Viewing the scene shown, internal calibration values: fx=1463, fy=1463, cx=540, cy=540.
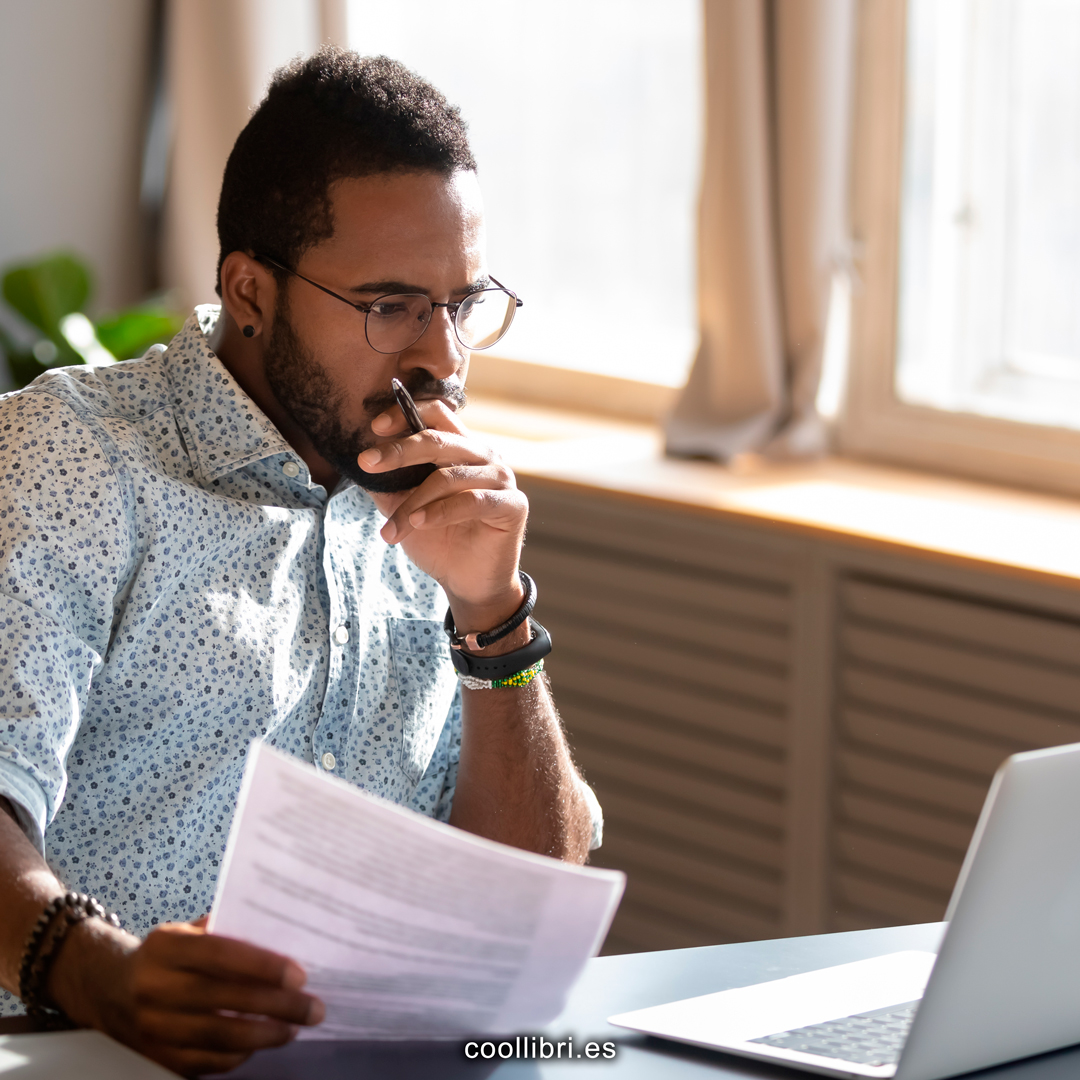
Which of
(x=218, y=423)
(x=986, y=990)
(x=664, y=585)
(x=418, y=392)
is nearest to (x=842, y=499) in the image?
(x=664, y=585)

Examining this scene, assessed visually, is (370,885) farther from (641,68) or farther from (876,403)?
(641,68)

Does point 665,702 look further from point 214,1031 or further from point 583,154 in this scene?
point 214,1031

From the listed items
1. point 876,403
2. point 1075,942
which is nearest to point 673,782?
point 876,403

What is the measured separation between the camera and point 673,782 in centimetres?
241

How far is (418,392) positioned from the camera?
1.34 meters

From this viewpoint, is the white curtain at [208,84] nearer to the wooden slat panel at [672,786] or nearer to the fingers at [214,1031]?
the wooden slat panel at [672,786]

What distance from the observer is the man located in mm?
1160

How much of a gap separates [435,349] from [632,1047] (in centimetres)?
66

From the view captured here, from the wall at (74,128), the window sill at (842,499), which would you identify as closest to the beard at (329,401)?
the window sill at (842,499)

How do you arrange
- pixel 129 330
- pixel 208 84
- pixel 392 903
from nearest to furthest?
pixel 392 903 → pixel 129 330 → pixel 208 84

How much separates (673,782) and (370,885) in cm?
174

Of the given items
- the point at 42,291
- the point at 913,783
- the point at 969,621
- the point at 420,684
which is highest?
the point at 42,291

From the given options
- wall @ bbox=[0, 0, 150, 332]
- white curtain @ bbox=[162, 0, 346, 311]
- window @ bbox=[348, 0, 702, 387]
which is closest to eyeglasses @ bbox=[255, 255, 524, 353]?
window @ bbox=[348, 0, 702, 387]

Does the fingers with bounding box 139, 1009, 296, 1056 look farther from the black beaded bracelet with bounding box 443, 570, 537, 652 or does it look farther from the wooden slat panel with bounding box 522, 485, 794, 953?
the wooden slat panel with bounding box 522, 485, 794, 953
